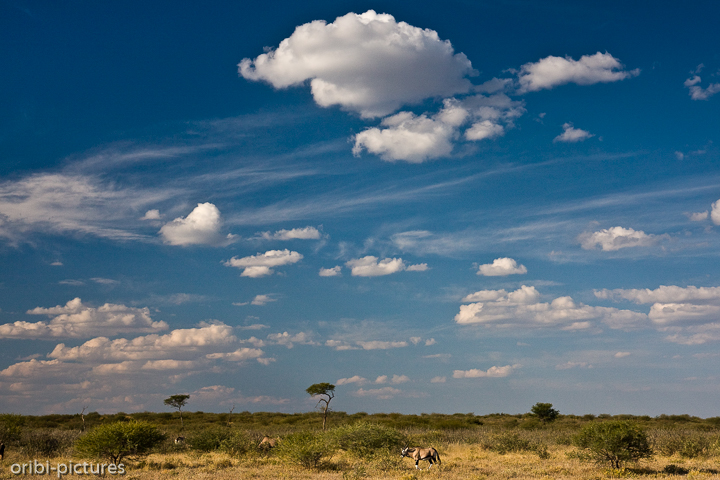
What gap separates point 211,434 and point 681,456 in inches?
1058

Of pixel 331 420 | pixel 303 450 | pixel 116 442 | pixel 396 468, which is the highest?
pixel 116 442

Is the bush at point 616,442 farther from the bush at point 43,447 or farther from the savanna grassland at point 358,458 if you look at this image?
the bush at point 43,447

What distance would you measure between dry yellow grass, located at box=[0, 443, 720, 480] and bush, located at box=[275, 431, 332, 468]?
0.42m

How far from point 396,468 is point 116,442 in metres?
12.5

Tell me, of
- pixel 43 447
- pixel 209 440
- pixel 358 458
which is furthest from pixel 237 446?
pixel 43 447

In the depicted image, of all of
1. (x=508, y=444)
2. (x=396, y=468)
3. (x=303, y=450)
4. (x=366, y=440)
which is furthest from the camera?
(x=508, y=444)

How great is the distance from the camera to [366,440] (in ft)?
87.1

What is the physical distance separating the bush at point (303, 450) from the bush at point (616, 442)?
11856 millimetres

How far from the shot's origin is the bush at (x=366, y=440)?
26500mm

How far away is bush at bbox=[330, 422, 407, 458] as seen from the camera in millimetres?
26500

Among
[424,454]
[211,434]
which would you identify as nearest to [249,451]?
[211,434]

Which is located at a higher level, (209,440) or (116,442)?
(116,442)

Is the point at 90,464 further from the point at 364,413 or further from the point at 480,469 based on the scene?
the point at 364,413

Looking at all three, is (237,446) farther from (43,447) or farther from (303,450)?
(43,447)
